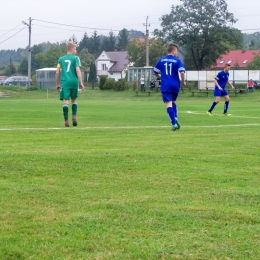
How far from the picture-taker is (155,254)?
3.91m

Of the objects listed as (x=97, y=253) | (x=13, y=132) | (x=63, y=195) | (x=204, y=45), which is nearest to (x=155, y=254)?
(x=97, y=253)

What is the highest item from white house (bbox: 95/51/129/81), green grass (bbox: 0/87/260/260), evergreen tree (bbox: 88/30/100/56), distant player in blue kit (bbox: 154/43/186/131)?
evergreen tree (bbox: 88/30/100/56)

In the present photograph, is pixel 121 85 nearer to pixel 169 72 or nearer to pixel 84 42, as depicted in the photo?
pixel 169 72

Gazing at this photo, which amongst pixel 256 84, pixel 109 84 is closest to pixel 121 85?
pixel 109 84

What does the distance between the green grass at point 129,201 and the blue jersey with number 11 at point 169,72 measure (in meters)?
4.16

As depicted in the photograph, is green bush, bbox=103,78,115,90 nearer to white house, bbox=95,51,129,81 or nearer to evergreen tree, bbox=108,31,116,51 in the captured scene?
white house, bbox=95,51,129,81

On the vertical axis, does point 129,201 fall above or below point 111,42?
below

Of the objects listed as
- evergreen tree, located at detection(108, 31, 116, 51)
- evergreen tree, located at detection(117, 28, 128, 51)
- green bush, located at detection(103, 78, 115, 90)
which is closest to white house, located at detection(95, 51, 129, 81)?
evergreen tree, located at detection(108, 31, 116, 51)

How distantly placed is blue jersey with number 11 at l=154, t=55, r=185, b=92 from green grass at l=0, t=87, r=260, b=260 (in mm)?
4161

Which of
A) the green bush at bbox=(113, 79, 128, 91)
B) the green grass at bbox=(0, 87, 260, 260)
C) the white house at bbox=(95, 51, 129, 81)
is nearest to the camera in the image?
the green grass at bbox=(0, 87, 260, 260)

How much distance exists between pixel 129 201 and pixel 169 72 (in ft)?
27.1

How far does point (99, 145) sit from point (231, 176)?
3.05m

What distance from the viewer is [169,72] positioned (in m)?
13.2

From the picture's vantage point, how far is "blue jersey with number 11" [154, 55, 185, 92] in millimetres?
13117
